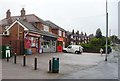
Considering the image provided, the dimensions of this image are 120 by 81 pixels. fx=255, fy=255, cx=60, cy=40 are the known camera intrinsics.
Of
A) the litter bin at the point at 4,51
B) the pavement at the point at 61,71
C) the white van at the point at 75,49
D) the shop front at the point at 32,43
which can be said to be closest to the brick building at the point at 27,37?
the shop front at the point at 32,43

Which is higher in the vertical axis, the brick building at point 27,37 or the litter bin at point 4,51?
the brick building at point 27,37

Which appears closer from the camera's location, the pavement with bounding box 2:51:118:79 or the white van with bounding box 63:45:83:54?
the pavement with bounding box 2:51:118:79

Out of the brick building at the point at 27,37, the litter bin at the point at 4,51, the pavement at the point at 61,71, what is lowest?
the pavement at the point at 61,71

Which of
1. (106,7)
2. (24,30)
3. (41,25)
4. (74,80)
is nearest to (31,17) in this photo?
(41,25)

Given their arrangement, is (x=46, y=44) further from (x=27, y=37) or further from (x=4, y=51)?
(x=4, y=51)

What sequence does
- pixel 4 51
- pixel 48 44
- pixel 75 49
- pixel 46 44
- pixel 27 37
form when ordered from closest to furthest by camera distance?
pixel 4 51, pixel 27 37, pixel 46 44, pixel 48 44, pixel 75 49

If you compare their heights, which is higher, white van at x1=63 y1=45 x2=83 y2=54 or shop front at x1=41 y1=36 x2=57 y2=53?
shop front at x1=41 y1=36 x2=57 y2=53

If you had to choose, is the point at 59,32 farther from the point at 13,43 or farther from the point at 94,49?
the point at 13,43

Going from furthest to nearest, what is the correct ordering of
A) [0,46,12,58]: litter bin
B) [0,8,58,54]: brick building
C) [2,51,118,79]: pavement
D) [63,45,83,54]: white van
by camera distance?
[63,45,83,54]: white van, [0,8,58,54]: brick building, [0,46,12,58]: litter bin, [2,51,118,79]: pavement

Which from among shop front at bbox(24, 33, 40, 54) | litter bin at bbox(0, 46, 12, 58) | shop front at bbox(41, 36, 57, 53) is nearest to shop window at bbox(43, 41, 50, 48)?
shop front at bbox(41, 36, 57, 53)

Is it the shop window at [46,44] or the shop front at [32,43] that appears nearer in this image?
the shop front at [32,43]

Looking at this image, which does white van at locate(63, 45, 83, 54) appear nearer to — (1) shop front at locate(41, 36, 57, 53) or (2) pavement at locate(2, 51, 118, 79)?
(1) shop front at locate(41, 36, 57, 53)

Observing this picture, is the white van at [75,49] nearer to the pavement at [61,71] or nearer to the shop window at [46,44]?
the shop window at [46,44]

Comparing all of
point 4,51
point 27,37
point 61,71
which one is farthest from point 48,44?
point 61,71
